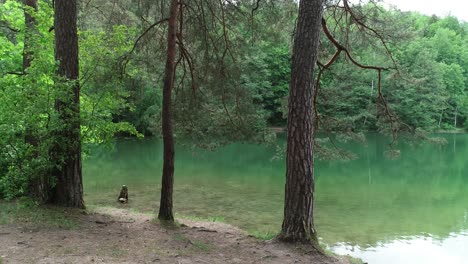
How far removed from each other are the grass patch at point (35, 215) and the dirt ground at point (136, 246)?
6.2 inches

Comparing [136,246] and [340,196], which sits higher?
[136,246]

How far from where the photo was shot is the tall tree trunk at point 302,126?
579cm

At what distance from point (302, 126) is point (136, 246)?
2.76 m

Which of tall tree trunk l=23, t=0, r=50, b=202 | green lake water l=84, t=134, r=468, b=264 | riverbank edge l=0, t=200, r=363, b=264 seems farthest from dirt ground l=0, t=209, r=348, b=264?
green lake water l=84, t=134, r=468, b=264

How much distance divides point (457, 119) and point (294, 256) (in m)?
46.9

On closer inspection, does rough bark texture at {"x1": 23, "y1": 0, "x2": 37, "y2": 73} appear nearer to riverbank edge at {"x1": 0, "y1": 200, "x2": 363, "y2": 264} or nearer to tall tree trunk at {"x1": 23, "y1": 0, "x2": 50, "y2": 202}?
tall tree trunk at {"x1": 23, "y1": 0, "x2": 50, "y2": 202}

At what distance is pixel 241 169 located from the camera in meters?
19.5

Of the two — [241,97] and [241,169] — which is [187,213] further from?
[241,169]

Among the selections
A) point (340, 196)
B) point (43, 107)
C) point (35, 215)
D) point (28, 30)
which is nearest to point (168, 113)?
point (43, 107)

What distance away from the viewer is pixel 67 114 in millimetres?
6465

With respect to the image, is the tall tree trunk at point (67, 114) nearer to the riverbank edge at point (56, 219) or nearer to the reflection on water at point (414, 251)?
the riverbank edge at point (56, 219)

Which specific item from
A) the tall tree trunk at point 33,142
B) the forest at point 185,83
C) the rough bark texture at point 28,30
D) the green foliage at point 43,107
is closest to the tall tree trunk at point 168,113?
the forest at point 185,83

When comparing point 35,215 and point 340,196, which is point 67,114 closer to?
point 35,215

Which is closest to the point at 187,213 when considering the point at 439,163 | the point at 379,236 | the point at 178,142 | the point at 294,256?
the point at 178,142
